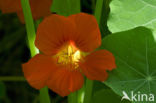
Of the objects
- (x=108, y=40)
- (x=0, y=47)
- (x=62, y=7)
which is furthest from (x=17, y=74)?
(x=108, y=40)

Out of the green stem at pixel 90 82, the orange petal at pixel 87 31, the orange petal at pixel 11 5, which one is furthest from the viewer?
the orange petal at pixel 11 5

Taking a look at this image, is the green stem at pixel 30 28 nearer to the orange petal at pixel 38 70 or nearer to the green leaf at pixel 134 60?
the orange petal at pixel 38 70

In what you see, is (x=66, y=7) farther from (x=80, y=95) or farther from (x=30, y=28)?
(x=80, y=95)

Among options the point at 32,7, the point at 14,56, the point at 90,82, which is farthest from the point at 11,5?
the point at 14,56

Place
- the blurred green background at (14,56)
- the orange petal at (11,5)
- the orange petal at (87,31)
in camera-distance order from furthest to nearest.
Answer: the blurred green background at (14,56) → the orange petal at (11,5) → the orange petal at (87,31)

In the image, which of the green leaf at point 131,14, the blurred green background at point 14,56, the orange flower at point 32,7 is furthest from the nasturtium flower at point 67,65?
the blurred green background at point 14,56

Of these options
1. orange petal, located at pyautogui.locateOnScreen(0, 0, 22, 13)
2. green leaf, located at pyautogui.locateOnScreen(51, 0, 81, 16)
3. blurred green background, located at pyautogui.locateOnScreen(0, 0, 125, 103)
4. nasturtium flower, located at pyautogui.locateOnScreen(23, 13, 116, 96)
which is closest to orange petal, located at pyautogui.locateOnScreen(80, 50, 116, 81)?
nasturtium flower, located at pyautogui.locateOnScreen(23, 13, 116, 96)

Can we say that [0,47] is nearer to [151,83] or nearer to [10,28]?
[10,28]
